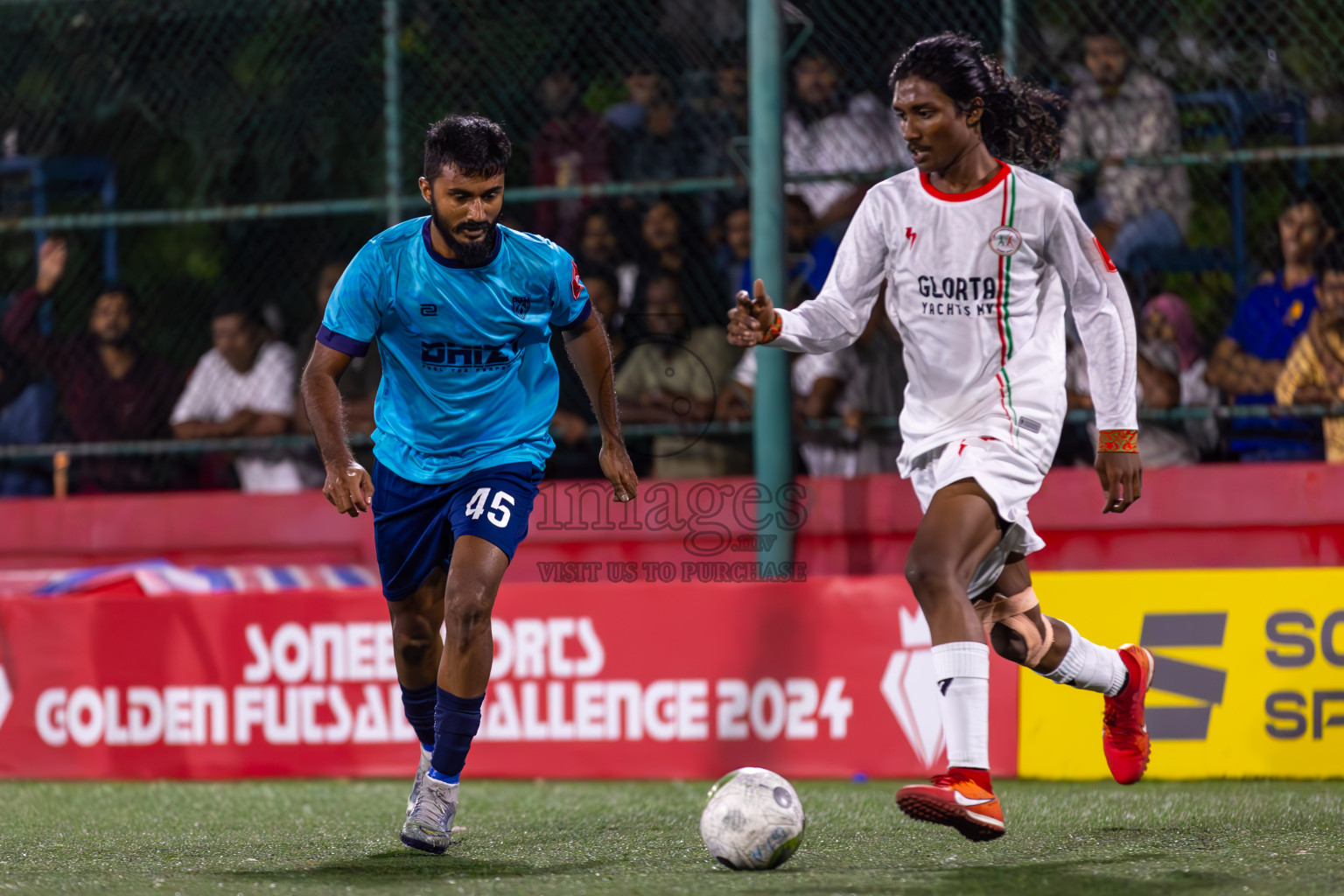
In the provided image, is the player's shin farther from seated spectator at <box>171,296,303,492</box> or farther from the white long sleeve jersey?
seated spectator at <box>171,296,303,492</box>

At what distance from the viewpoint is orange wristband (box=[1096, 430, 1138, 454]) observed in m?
5.00

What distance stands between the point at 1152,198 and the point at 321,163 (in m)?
4.19

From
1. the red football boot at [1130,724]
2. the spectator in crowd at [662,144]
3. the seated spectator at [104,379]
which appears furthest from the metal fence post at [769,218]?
the seated spectator at [104,379]

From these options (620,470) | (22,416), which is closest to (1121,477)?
(620,470)

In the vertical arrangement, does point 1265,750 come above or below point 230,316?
below

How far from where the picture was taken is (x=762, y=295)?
16.2 feet

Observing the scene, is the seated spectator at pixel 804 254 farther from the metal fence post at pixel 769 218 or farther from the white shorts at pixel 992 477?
the white shorts at pixel 992 477

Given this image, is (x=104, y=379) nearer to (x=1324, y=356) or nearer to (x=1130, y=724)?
(x=1130, y=724)

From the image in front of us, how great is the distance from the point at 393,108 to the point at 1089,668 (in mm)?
4904

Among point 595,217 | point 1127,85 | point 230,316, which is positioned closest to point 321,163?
point 230,316

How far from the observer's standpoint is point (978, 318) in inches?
195

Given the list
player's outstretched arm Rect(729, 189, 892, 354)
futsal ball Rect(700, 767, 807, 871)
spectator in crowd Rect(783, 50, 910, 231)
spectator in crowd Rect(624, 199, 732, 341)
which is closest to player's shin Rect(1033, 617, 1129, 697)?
player's outstretched arm Rect(729, 189, 892, 354)

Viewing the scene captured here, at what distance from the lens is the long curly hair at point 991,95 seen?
4852 mm

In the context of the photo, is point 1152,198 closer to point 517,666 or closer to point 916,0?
point 916,0
